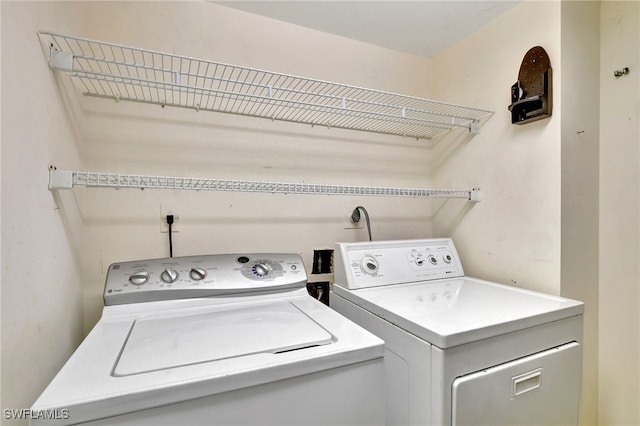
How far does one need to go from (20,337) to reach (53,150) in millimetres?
536

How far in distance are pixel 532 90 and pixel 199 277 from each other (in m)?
1.63

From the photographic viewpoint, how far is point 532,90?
50.4 inches

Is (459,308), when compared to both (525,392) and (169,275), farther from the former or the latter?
(169,275)

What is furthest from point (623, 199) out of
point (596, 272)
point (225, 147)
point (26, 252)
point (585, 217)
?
point (26, 252)

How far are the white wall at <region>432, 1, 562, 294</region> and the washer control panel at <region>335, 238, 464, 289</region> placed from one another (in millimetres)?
190

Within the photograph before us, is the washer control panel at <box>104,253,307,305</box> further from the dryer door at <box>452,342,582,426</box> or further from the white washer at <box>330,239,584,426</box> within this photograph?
the dryer door at <box>452,342,582,426</box>

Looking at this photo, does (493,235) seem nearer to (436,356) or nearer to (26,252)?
(436,356)

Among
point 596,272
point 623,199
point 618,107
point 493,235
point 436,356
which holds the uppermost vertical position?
point 618,107

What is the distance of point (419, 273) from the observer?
147 cm

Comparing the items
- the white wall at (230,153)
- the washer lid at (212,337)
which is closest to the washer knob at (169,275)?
the washer lid at (212,337)

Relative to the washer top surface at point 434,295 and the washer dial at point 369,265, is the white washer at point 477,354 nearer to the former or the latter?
the washer top surface at point 434,295

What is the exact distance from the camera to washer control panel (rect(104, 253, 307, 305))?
3.29 feet

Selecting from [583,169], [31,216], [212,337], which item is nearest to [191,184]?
[31,216]

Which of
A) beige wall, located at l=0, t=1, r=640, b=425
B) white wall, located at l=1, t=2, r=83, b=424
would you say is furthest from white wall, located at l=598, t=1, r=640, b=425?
white wall, located at l=1, t=2, r=83, b=424
